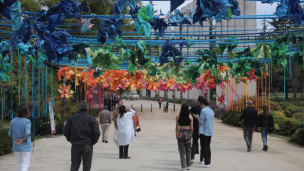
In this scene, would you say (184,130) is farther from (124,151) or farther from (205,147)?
(124,151)

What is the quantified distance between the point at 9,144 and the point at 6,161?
53.7 inches

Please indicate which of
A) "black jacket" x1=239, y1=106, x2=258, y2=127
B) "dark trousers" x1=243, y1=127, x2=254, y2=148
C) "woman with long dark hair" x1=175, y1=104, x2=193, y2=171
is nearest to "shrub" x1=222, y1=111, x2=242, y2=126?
"dark trousers" x1=243, y1=127, x2=254, y2=148

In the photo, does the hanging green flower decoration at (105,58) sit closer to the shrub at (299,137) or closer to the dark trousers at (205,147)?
the dark trousers at (205,147)

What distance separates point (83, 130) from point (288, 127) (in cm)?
1196

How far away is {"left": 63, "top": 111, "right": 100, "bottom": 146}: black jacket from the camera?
20.5ft

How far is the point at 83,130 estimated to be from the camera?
6266mm

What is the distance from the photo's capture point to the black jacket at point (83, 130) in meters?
6.25

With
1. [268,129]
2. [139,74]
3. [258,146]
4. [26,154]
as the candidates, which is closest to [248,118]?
[268,129]

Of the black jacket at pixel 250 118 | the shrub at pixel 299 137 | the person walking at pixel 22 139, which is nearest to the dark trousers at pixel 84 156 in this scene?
the person walking at pixel 22 139

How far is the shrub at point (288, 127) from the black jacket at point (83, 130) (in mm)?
10914

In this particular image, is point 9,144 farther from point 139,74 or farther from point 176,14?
point 176,14

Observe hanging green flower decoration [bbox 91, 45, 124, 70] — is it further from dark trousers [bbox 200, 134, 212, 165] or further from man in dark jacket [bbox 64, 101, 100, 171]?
man in dark jacket [bbox 64, 101, 100, 171]

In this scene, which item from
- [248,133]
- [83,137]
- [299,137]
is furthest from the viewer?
[299,137]

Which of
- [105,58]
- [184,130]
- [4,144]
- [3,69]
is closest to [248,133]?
[184,130]
